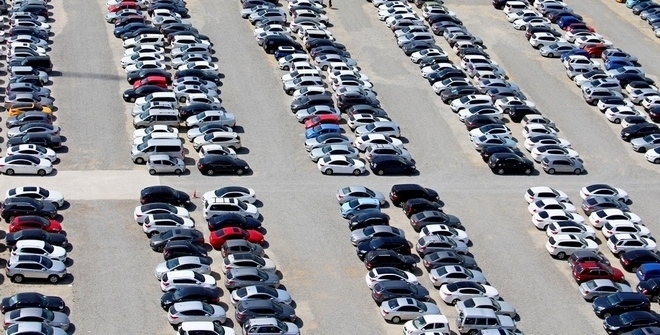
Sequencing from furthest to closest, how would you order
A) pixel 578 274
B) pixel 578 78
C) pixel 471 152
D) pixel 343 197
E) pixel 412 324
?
pixel 578 78 → pixel 471 152 → pixel 343 197 → pixel 578 274 → pixel 412 324

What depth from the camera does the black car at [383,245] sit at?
79250mm

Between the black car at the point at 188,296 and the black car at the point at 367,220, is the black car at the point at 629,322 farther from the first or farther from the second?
the black car at the point at 188,296

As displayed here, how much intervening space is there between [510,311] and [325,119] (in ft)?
89.8

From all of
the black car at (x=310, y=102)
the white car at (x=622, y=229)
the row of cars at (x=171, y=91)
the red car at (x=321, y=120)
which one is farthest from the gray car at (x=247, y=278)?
the black car at (x=310, y=102)

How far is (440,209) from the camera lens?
85.9 m

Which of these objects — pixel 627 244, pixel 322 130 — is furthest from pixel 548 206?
pixel 322 130

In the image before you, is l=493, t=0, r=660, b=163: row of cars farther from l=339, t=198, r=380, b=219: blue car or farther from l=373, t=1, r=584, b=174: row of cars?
l=339, t=198, r=380, b=219: blue car

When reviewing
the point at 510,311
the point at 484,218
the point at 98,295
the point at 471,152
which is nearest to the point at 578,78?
the point at 471,152

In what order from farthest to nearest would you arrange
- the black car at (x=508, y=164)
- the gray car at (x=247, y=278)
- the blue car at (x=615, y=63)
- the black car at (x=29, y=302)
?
1. the blue car at (x=615, y=63)
2. the black car at (x=508, y=164)
3. the gray car at (x=247, y=278)
4. the black car at (x=29, y=302)

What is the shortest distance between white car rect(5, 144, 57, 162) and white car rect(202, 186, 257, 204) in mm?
11629

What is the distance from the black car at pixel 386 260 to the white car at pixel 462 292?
3.45 meters

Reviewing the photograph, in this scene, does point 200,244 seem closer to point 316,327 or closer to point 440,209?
point 316,327

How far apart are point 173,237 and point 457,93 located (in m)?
33.3

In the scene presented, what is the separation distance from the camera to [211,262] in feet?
256
